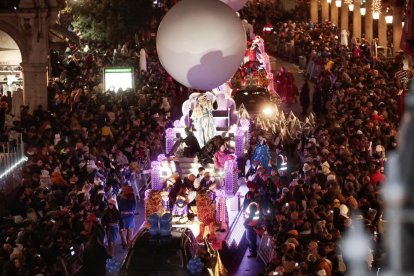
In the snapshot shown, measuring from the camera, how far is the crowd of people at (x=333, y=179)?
9.95m

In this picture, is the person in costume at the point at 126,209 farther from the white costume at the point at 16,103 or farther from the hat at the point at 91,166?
the white costume at the point at 16,103

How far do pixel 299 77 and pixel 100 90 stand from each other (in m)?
12.2

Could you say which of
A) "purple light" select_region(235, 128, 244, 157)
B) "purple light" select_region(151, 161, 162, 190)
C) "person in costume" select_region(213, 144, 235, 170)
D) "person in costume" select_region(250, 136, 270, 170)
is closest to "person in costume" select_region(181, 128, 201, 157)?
"person in costume" select_region(213, 144, 235, 170)

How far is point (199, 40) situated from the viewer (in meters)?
13.9

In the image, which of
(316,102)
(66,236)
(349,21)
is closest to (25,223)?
(66,236)

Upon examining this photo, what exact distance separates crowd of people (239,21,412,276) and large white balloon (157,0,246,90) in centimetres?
232

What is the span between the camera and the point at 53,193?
13898 millimetres

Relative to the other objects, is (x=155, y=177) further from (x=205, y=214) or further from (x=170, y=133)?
(x=170, y=133)

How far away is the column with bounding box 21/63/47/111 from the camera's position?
81.3 ft

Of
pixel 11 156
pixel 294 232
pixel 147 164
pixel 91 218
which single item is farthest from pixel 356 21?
pixel 294 232

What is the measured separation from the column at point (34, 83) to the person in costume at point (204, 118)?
6.20 m

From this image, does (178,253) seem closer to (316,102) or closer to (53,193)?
(53,193)

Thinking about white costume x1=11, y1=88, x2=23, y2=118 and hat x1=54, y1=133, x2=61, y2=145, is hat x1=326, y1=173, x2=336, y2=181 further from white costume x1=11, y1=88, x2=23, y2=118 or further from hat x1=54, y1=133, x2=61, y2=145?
white costume x1=11, y1=88, x2=23, y2=118

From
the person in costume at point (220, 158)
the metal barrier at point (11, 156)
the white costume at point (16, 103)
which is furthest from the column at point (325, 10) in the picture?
the metal barrier at point (11, 156)
